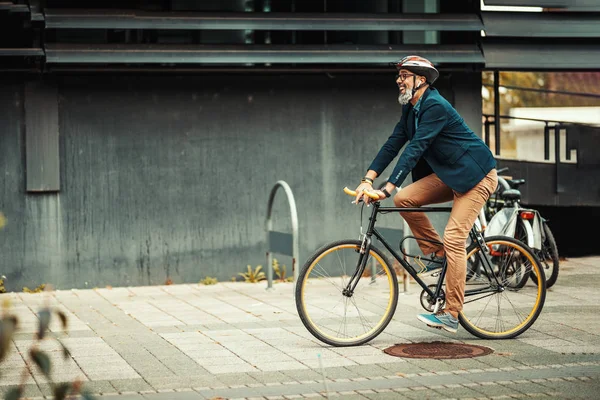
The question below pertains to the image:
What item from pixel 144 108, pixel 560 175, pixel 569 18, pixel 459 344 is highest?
pixel 569 18

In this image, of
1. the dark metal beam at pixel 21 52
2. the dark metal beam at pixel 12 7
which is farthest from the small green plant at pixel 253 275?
the dark metal beam at pixel 12 7

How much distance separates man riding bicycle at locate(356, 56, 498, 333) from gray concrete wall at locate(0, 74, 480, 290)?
12.6 feet

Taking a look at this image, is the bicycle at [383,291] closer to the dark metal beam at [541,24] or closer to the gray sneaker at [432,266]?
the gray sneaker at [432,266]

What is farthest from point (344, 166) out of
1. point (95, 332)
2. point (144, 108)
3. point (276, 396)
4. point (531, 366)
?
point (276, 396)

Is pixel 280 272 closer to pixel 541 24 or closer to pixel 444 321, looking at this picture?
pixel 541 24

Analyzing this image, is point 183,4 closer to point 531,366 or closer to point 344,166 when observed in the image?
point 344,166

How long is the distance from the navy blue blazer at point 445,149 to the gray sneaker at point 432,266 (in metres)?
0.56

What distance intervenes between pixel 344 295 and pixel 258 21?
4318 millimetres

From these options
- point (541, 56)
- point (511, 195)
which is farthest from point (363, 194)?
point (541, 56)

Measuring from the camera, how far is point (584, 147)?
13.0 m

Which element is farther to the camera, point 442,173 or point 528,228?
point 528,228

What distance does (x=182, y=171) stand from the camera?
36.7ft

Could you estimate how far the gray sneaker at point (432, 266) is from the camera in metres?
7.70

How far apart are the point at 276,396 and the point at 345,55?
6026 millimetres
